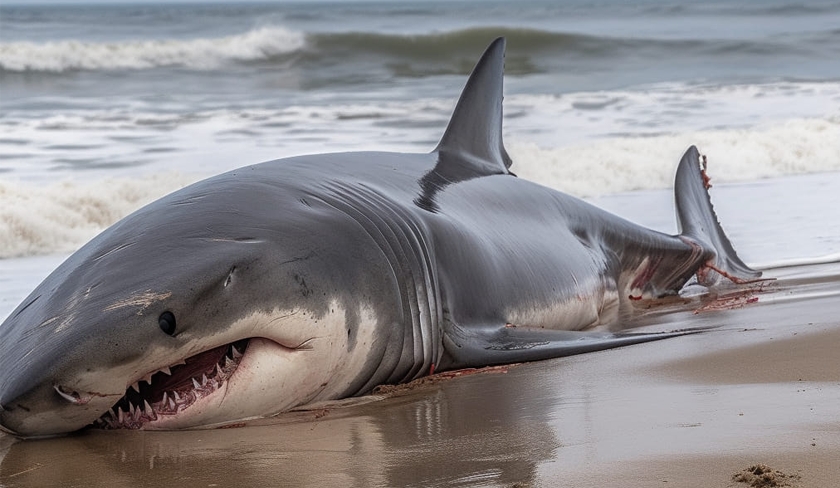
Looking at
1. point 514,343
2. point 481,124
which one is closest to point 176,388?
point 514,343

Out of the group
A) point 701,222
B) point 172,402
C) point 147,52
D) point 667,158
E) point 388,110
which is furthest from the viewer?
point 147,52

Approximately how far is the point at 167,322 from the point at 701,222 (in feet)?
17.3

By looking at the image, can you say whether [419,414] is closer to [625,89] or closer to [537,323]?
[537,323]

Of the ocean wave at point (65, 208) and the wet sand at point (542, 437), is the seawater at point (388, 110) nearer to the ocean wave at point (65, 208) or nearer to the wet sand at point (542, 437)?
the ocean wave at point (65, 208)

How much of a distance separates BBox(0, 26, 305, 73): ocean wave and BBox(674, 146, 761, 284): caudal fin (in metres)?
21.4

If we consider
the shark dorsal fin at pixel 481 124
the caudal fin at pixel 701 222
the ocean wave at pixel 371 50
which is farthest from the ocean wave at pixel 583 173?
the ocean wave at pixel 371 50

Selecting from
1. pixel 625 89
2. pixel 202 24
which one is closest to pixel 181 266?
pixel 625 89

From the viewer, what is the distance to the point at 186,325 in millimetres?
3305

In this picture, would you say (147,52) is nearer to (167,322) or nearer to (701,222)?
(701,222)

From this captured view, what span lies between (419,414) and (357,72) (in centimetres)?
2547

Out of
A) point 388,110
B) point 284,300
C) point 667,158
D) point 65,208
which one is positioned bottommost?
point 284,300

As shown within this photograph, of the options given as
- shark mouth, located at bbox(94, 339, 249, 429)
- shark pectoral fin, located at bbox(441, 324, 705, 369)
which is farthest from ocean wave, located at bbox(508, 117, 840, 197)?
shark mouth, located at bbox(94, 339, 249, 429)

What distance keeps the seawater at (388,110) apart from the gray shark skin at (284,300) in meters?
3.30

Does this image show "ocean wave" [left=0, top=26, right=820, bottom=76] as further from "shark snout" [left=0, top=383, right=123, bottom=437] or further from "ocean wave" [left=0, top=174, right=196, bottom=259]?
"shark snout" [left=0, top=383, right=123, bottom=437]
